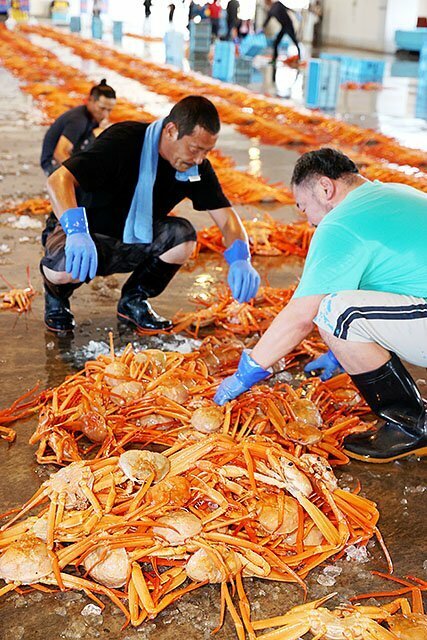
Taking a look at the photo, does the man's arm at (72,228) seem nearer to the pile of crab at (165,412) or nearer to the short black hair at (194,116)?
the pile of crab at (165,412)

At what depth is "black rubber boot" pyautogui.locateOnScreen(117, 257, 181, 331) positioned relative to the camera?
420 cm

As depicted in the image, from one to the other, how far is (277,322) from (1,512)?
120 centimetres

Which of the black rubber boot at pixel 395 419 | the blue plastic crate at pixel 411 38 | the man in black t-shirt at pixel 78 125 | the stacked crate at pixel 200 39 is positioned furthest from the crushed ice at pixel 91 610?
the blue plastic crate at pixel 411 38

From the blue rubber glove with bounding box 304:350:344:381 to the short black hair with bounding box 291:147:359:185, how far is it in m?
1.06

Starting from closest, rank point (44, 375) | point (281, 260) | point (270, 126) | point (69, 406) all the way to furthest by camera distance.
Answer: point (69, 406) < point (44, 375) < point (281, 260) < point (270, 126)

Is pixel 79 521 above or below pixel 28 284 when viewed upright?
above

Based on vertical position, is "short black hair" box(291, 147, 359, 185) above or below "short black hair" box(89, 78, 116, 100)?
above

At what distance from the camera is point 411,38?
26.5 m

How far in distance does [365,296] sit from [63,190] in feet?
5.18

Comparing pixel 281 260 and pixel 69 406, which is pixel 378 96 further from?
pixel 69 406

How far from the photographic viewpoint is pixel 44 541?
2289 millimetres

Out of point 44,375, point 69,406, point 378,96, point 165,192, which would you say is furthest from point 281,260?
point 378,96

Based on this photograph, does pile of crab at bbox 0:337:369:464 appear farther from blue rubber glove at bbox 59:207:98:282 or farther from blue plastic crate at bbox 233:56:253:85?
blue plastic crate at bbox 233:56:253:85

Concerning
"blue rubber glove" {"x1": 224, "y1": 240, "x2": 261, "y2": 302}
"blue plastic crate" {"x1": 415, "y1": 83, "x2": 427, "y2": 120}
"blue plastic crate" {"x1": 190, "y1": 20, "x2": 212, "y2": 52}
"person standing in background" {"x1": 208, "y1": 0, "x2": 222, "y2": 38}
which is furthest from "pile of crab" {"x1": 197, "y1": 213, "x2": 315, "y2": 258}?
"person standing in background" {"x1": 208, "y1": 0, "x2": 222, "y2": 38}
